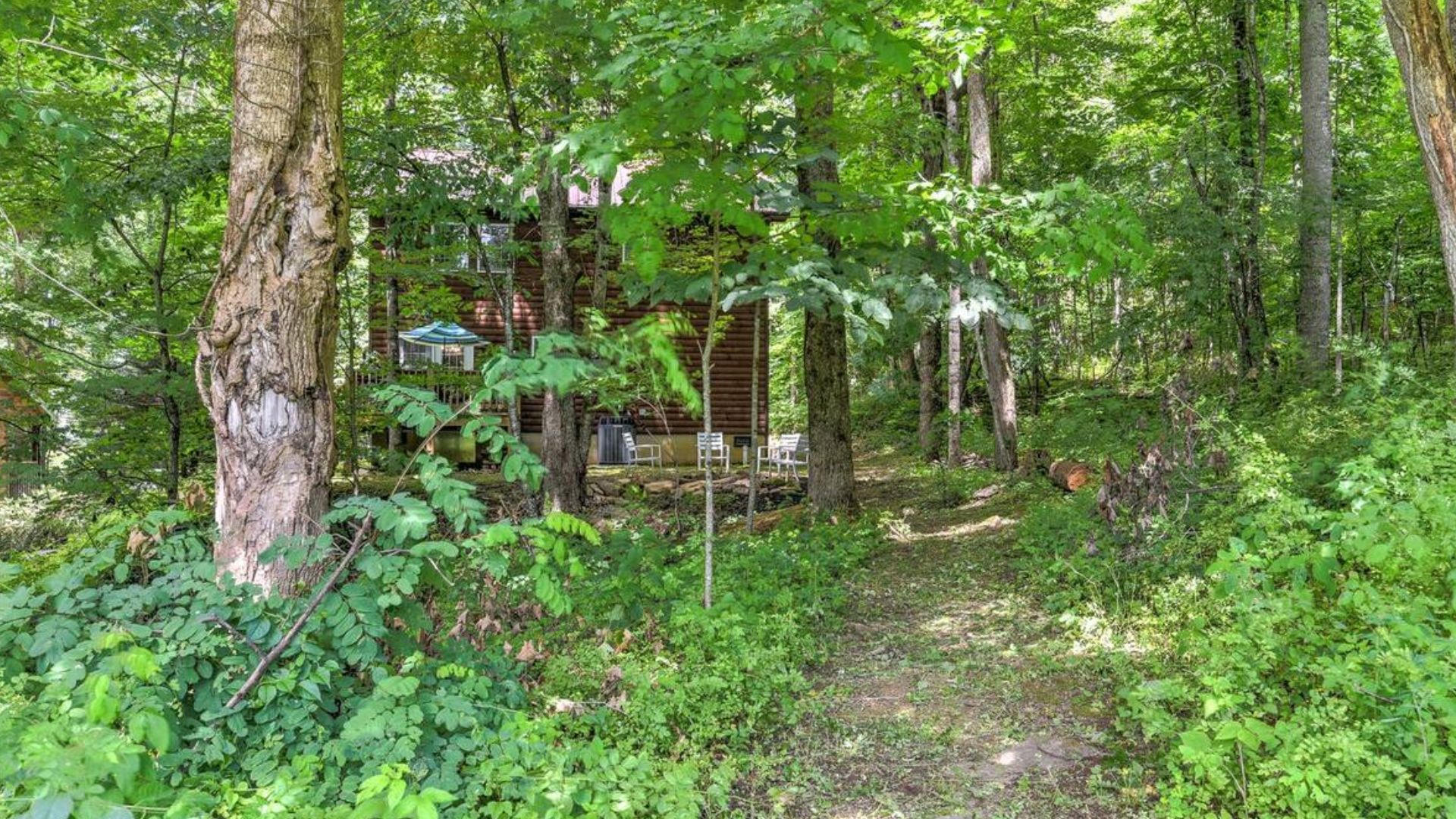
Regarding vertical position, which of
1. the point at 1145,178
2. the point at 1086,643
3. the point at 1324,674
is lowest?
the point at 1086,643

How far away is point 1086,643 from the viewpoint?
4.54m

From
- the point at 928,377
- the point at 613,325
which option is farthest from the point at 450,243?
the point at 928,377

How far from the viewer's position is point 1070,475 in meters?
8.60

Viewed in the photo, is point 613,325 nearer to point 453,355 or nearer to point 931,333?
point 453,355

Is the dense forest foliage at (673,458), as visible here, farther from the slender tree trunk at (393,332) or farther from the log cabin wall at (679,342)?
the log cabin wall at (679,342)

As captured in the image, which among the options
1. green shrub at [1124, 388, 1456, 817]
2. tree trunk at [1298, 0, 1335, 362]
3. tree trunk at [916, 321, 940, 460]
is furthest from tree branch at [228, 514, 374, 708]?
tree trunk at [916, 321, 940, 460]

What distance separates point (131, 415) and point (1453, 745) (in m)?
9.05

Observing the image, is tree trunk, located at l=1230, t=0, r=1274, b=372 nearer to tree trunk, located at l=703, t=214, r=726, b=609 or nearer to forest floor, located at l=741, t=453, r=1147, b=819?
forest floor, located at l=741, t=453, r=1147, b=819

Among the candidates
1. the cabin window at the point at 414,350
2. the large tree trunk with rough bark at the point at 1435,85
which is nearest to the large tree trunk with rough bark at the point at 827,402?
the large tree trunk with rough bark at the point at 1435,85

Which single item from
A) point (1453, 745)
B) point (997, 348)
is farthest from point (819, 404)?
point (1453, 745)

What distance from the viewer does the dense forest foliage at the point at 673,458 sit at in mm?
2729

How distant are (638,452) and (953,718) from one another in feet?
40.8

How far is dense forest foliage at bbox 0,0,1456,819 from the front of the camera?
2.73 m

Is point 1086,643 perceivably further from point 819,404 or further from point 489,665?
point 819,404
